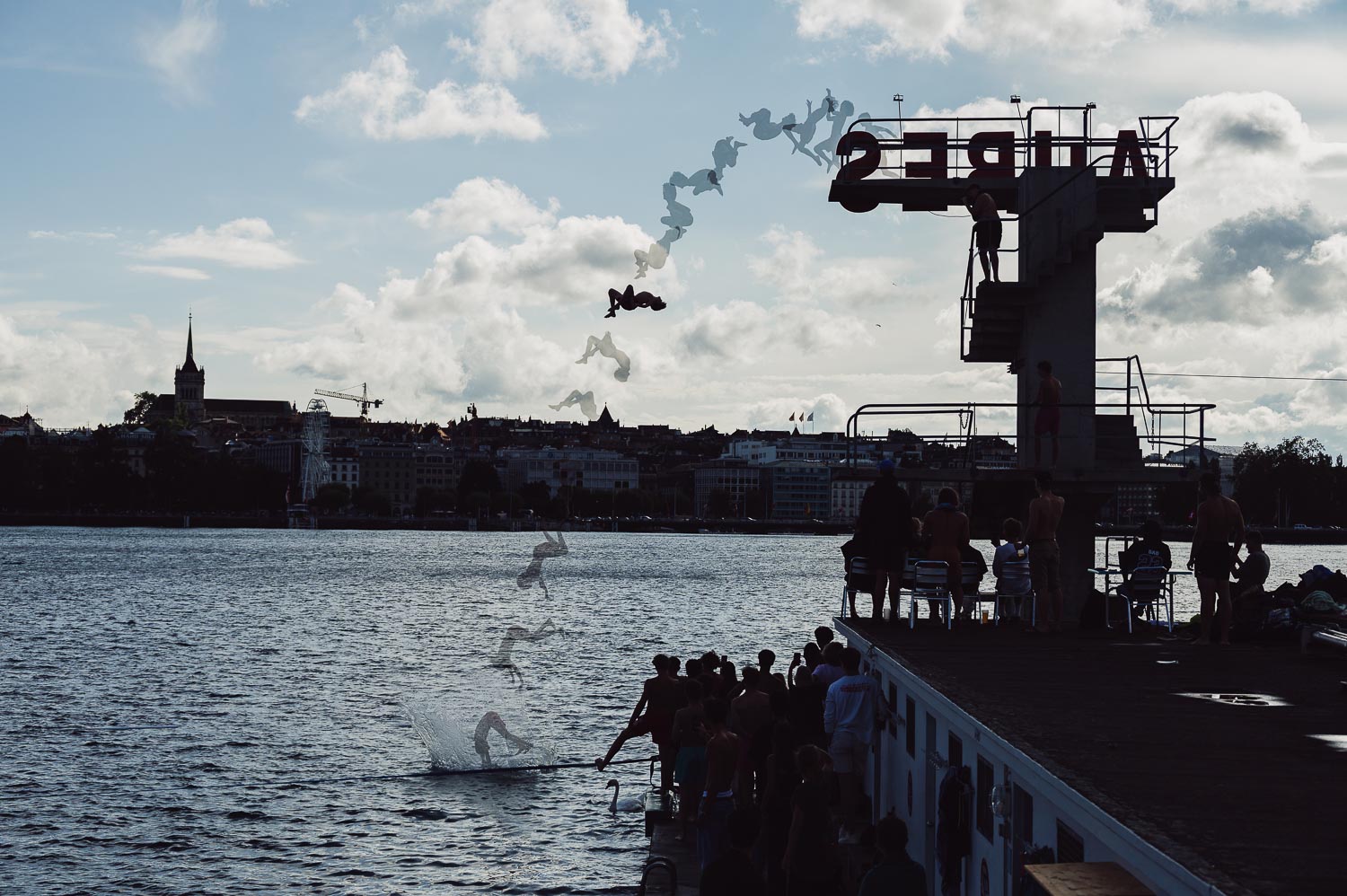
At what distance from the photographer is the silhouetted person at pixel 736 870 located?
39.2ft

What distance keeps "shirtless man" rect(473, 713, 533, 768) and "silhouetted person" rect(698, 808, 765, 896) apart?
81.5 feet

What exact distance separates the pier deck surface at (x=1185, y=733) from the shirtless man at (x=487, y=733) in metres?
19.2

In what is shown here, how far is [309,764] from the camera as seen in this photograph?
3656 centimetres

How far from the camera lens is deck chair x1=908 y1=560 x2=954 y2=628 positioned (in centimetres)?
2075

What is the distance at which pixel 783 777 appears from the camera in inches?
603

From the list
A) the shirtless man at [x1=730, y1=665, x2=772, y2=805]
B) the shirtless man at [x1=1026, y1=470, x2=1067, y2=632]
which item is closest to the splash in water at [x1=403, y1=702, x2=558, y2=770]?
the shirtless man at [x1=1026, y1=470, x2=1067, y2=632]

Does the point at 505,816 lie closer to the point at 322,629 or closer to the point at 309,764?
the point at 309,764

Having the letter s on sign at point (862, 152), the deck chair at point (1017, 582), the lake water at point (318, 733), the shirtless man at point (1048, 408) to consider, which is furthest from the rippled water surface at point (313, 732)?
the letter s on sign at point (862, 152)

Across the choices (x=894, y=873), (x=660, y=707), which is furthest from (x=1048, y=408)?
(x=894, y=873)

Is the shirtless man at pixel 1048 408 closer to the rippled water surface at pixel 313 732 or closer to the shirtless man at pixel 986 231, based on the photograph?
the shirtless man at pixel 986 231

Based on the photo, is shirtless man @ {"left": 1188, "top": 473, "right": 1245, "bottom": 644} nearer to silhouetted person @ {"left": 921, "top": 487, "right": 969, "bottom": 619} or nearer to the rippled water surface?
silhouetted person @ {"left": 921, "top": 487, "right": 969, "bottom": 619}

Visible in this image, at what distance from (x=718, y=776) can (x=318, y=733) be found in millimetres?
28170

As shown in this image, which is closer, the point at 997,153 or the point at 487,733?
the point at 997,153

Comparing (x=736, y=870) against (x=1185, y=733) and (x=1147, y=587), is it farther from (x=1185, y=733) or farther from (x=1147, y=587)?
(x=1147, y=587)
